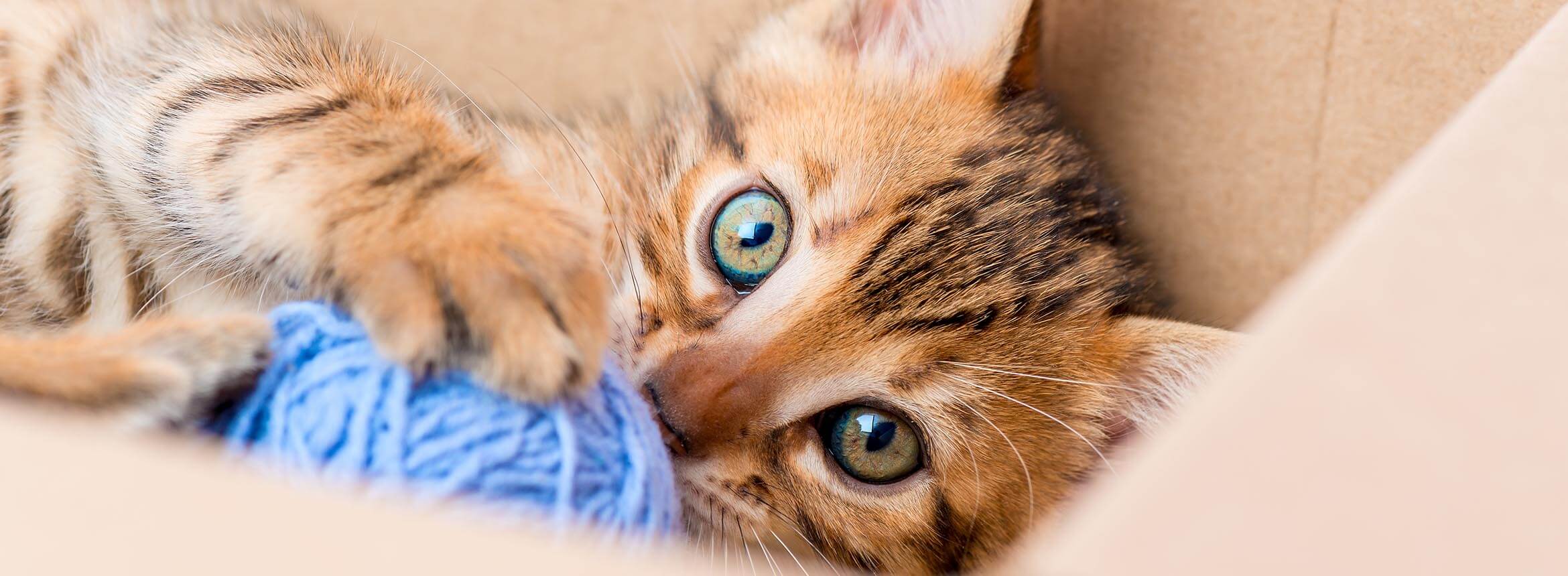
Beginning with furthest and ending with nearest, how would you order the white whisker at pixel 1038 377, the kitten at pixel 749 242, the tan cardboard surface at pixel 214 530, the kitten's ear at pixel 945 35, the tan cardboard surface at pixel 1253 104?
1. the kitten's ear at pixel 945 35
2. the tan cardboard surface at pixel 1253 104
3. the white whisker at pixel 1038 377
4. the kitten at pixel 749 242
5. the tan cardboard surface at pixel 214 530

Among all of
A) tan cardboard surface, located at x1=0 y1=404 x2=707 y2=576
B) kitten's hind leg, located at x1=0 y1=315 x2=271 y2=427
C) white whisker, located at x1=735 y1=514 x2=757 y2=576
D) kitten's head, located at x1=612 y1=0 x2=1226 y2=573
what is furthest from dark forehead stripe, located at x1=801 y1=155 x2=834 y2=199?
tan cardboard surface, located at x1=0 y1=404 x2=707 y2=576

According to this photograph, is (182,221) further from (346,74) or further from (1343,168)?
(1343,168)

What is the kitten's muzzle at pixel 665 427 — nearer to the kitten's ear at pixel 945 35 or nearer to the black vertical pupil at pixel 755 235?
the black vertical pupil at pixel 755 235

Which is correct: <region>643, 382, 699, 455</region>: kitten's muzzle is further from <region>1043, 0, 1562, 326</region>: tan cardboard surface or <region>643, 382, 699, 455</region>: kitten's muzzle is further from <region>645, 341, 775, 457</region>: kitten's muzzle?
<region>1043, 0, 1562, 326</region>: tan cardboard surface

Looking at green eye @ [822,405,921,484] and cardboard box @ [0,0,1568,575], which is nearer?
cardboard box @ [0,0,1568,575]

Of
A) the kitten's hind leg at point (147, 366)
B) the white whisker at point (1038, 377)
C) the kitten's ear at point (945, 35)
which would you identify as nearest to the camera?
the kitten's hind leg at point (147, 366)

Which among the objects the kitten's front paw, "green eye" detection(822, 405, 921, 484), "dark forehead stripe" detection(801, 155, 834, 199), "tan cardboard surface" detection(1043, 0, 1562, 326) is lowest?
the kitten's front paw

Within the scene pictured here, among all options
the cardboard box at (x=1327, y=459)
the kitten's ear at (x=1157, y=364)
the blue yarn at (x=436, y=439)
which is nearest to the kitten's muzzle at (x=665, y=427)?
the blue yarn at (x=436, y=439)
